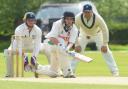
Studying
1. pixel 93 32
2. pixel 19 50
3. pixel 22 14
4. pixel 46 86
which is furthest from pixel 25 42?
pixel 22 14

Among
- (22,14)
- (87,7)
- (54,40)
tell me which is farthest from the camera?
(22,14)

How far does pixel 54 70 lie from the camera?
16.8 metres

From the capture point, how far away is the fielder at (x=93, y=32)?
17.9 m

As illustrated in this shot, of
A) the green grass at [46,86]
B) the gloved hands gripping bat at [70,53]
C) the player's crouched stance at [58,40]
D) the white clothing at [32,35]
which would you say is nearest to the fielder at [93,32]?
the player's crouched stance at [58,40]

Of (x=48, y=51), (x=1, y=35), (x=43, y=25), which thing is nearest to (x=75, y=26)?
(x=48, y=51)

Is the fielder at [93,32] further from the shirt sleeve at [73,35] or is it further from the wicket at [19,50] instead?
the wicket at [19,50]

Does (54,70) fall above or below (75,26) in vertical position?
below

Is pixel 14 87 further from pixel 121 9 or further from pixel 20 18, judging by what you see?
pixel 121 9

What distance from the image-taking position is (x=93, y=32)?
60.4 ft

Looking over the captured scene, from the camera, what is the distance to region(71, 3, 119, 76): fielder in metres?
17.9

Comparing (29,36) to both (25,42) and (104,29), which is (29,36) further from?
(104,29)

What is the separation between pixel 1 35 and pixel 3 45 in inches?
186

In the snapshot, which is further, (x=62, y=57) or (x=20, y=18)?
(x=20, y=18)

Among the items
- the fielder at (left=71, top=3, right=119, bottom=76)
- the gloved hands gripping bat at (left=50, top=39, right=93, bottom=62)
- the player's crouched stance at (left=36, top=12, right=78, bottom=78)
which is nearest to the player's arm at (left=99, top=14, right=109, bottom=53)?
the fielder at (left=71, top=3, right=119, bottom=76)
